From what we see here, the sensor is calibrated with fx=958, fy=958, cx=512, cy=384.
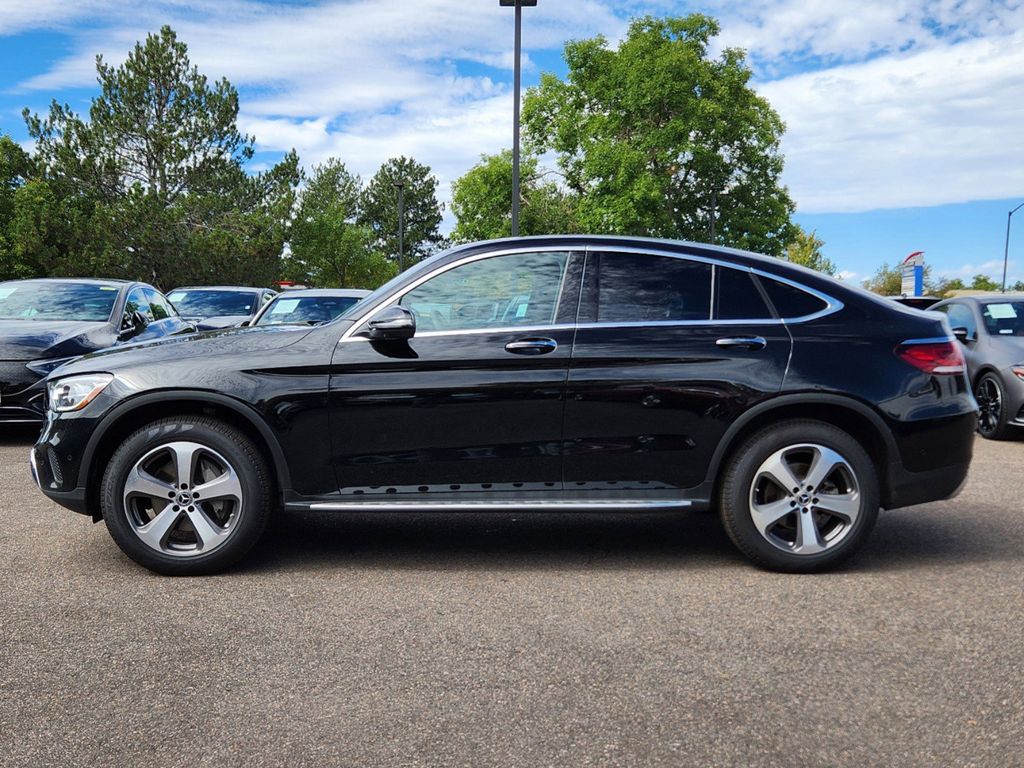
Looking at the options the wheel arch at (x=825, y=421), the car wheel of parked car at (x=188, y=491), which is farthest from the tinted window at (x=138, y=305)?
the wheel arch at (x=825, y=421)

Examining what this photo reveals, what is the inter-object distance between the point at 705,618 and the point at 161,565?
2.54 metres

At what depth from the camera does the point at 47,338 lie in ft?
28.7

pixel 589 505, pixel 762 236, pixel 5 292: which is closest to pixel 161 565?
pixel 589 505

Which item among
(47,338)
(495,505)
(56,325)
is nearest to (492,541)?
(495,505)

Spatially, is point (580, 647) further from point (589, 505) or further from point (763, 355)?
point (763, 355)

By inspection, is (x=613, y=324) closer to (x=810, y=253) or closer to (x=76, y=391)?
(x=76, y=391)

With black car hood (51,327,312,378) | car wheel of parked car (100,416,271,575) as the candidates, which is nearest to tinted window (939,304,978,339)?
black car hood (51,327,312,378)

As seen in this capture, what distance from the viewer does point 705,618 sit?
3.99 m

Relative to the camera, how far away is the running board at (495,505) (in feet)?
14.9

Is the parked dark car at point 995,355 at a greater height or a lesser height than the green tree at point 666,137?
lesser

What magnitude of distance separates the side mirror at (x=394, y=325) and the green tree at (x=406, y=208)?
297ft

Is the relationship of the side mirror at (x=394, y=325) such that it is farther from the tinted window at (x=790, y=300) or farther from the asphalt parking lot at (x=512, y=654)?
the tinted window at (x=790, y=300)

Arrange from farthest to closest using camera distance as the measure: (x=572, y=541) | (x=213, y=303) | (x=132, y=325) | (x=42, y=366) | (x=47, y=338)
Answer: (x=213, y=303)
(x=132, y=325)
(x=47, y=338)
(x=42, y=366)
(x=572, y=541)

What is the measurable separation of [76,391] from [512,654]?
2.56 meters
